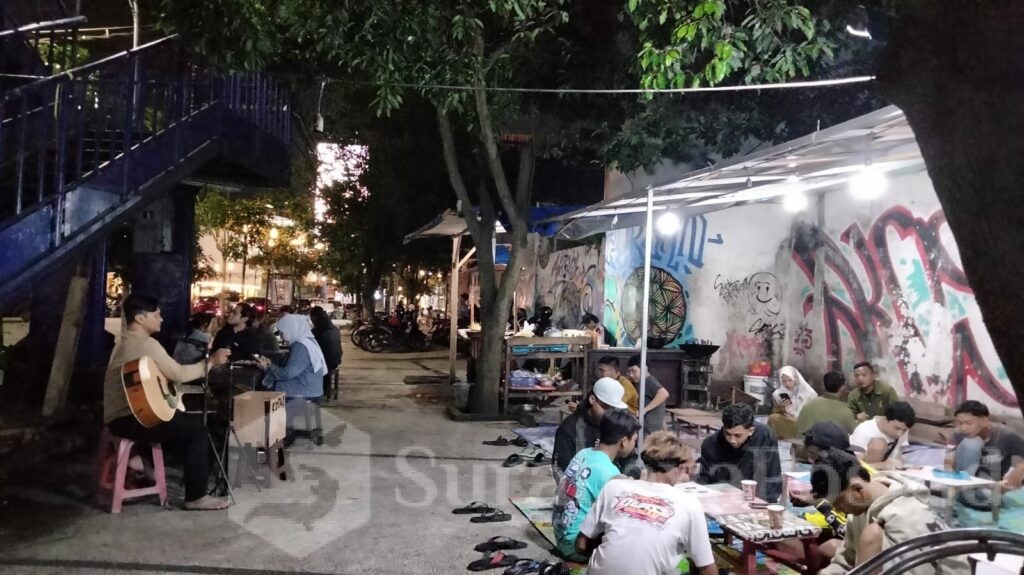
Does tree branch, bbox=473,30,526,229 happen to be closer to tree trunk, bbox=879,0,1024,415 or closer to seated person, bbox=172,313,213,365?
seated person, bbox=172,313,213,365

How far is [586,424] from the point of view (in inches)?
234

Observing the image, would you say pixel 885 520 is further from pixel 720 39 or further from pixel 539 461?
pixel 720 39

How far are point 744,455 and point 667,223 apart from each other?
696 cm

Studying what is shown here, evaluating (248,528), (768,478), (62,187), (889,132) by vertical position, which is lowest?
(248,528)

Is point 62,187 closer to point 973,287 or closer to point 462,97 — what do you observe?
point 462,97

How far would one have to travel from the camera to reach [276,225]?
2417cm

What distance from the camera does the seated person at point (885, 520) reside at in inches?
123

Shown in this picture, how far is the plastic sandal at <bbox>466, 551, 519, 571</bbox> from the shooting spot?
16.1ft

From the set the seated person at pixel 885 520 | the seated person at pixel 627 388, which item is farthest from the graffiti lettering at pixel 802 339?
the seated person at pixel 885 520

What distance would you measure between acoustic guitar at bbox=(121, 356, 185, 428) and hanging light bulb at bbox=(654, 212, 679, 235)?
7399 mm

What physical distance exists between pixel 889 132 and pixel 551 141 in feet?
29.3

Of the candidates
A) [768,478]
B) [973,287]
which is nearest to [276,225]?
[768,478]

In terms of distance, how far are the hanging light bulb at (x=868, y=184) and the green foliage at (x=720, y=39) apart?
131 cm

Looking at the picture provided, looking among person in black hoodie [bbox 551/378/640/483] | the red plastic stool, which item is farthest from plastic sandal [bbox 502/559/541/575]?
the red plastic stool
